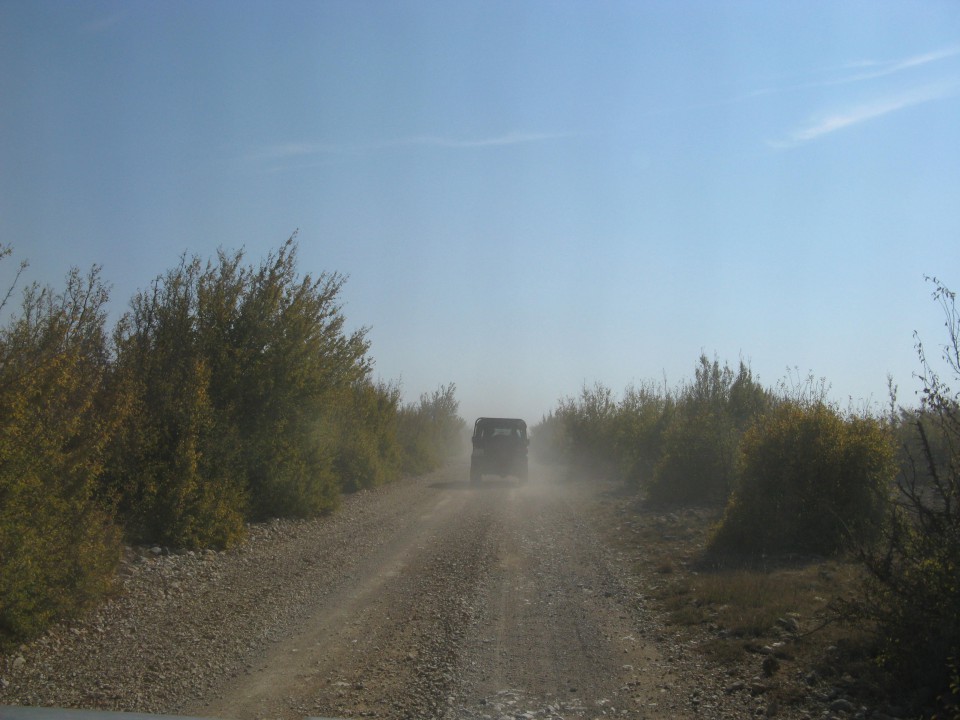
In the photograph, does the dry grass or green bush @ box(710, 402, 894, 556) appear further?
green bush @ box(710, 402, 894, 556)

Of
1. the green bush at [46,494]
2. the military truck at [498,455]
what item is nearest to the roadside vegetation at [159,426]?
the green bush at [46,494]

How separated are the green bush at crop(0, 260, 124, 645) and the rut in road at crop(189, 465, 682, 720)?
2.18m

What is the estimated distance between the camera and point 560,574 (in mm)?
10539

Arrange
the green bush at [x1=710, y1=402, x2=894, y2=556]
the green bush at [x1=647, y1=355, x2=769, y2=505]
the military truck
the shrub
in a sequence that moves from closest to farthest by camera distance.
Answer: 1. the shrub
2. the green bush at [x1=710, y1=402, x2=894, y2=556]
3. the green bush at [x1=647, y1=355, x2=769, y2=505]
4. the military truck

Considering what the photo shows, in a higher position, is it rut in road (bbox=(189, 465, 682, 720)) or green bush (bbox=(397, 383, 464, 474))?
green bush (bbox=(397, 383, 464, 474))

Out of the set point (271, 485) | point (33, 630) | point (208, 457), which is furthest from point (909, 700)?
point (271, 485)

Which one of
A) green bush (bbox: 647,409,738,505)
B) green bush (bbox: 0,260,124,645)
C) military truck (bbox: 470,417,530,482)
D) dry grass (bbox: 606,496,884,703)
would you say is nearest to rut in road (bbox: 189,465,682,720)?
dry grass (bbox: 606,496,884,703)

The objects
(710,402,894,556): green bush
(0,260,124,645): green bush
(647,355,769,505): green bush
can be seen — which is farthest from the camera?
(647,355,769,505): green bush

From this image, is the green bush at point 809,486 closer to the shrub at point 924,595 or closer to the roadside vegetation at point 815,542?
the roadside vegetation at point 815,542

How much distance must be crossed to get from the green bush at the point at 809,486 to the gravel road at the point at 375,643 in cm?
218

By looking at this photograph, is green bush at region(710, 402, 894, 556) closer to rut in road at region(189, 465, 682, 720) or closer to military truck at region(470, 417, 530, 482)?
rut in road at region(189, 465, 682, 720)

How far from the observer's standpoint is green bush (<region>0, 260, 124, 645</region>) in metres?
6.39

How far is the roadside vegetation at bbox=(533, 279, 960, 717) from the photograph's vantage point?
17.4ft

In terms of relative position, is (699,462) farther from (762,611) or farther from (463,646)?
(463,646)
